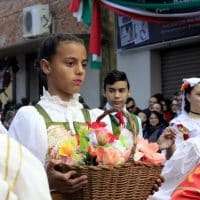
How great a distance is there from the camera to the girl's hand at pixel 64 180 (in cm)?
277

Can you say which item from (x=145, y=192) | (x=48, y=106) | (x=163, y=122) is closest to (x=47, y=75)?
(x=48, y=106)

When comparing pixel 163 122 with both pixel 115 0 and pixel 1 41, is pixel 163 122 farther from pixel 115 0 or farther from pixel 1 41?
pixel 1 41

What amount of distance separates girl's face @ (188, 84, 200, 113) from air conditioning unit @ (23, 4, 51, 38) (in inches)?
327

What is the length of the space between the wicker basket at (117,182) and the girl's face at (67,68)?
45 cm

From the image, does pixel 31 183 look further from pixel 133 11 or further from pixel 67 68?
pixel 133 11

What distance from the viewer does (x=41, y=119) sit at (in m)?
3.12

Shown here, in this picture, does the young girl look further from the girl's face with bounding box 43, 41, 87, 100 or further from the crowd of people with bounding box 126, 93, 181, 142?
the crowd of people with bounding box 126, 93, 181, 142

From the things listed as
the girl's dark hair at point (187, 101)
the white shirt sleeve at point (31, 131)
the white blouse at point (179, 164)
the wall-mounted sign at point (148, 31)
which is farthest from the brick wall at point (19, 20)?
the white shirt sleeve at point (31, 131)

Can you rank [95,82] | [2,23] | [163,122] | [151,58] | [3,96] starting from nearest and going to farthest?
[163,122]
[151,58]
[95,82]
[2,23]
[3,96]

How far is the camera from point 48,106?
10.5 feet

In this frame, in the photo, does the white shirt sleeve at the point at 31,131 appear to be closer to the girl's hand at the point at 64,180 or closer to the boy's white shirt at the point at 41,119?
the boy's white shirt at the point at 41,119

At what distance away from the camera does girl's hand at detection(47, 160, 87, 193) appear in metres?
2.77

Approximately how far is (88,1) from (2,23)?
194 inches

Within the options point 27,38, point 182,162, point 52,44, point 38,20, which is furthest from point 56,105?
point 27,38
